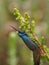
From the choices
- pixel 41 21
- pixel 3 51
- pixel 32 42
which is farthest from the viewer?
pixel 41 21

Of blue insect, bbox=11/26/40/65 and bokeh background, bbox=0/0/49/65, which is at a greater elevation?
bokeh background, bbox=0/0/49/65

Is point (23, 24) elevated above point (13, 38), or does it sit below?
below

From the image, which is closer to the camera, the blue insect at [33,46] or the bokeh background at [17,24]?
the blue insect at [33,46]

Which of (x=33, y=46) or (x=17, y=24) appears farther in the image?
(x=17, y=24)

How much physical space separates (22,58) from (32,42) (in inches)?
117

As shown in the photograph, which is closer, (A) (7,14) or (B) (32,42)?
(B) (32,42)

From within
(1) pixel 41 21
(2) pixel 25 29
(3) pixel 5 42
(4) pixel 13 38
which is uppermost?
(1) pixel 41 21

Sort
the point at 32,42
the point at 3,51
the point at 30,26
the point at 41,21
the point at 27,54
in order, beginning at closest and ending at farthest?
the point at 32,42
the point at 30,26
the point at 27,54
the point at 3,51
the point at 41,21

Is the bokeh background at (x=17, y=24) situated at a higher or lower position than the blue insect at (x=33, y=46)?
higher

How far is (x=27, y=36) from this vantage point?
4.66 ft

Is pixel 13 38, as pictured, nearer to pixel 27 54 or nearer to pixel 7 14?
pixel 27 54

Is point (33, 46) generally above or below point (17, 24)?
below

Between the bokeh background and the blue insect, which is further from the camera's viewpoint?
the bokeh background

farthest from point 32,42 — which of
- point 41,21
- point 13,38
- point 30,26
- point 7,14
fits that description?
point 7,14
